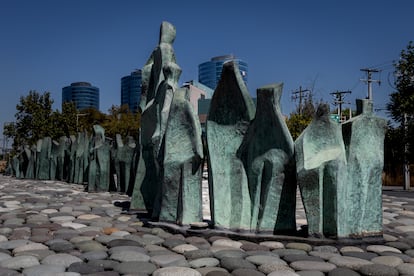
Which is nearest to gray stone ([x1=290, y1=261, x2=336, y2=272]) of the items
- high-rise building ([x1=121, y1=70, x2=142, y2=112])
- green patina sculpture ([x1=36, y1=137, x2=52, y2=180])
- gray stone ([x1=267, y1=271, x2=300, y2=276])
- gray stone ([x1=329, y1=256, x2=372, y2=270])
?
gray stone ([x1=329, y1=256, x2=372, y2=270])

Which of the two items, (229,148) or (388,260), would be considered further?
(229,148)

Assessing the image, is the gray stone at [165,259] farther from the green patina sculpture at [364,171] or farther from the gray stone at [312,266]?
the green patina sculpture at [364,171]

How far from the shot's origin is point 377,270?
162 inches

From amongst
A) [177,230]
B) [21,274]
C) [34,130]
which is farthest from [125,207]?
[34,130]

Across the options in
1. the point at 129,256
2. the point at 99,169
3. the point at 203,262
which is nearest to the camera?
the point at 203,262

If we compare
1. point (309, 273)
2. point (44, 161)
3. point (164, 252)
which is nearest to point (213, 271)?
point (309, 273)

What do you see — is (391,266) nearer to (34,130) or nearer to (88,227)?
(88,227)

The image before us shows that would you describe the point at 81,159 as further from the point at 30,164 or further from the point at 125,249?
the point at 125,249

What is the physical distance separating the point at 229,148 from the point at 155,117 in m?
2.44

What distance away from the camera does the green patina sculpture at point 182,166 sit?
6.42 meters

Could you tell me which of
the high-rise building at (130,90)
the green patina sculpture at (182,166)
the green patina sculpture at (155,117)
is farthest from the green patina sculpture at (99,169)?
the high-rise building at (130,90)

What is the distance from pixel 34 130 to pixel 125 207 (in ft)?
68.8

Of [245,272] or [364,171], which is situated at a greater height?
[364,171]

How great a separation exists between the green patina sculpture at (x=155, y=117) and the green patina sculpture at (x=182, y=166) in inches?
22.3
